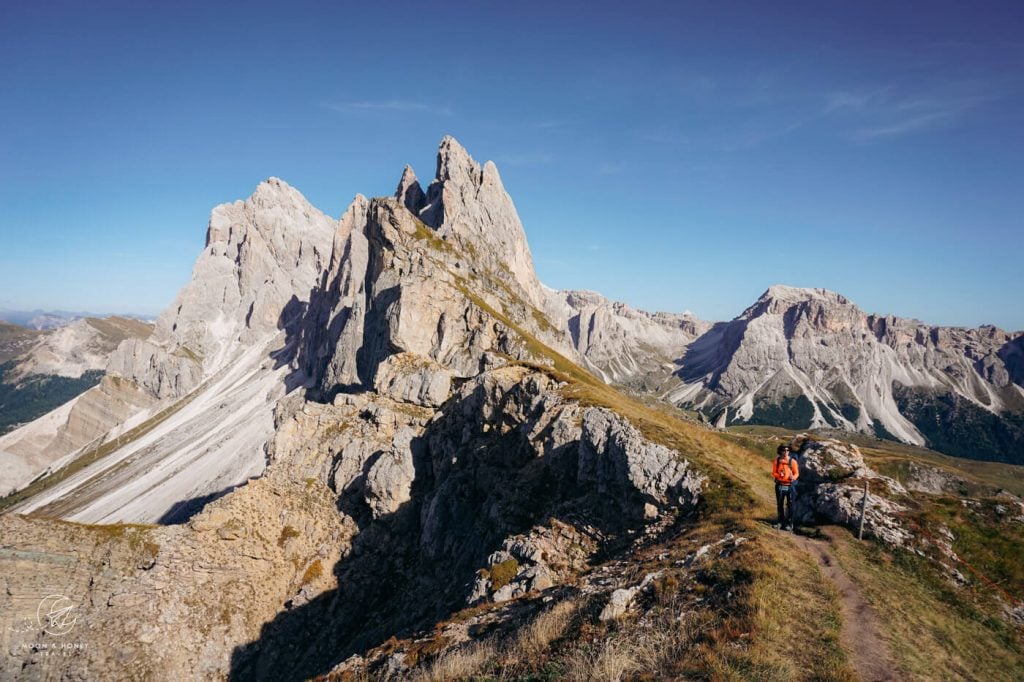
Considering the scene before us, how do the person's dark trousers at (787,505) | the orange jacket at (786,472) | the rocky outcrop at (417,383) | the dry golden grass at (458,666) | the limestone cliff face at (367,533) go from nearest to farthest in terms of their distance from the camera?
1. the dry golden grass at (458,666)
2. the orange jacket at (786,472)
3. the person's dark trousers at (787,505)
4. the limestone cliff face at (367,533)
5. the rocky outcrop at (417,383)

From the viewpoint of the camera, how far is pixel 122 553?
4366 cm

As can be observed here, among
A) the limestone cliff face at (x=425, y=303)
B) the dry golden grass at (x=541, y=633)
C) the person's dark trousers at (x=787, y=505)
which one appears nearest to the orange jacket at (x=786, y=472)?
the person's dark trousers at (x=787, y=505)

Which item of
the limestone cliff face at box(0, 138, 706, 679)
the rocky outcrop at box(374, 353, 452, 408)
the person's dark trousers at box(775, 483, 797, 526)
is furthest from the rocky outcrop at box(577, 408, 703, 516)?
the rocky outcrop at box(374, 353, 452, 408)

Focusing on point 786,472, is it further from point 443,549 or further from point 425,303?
point 425,303

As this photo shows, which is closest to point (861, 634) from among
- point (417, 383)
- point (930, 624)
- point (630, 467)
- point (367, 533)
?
point (930, 624)

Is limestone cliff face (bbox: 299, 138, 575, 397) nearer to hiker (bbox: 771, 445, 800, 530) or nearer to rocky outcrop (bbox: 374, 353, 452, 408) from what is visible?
rocky outcrop (bbox: 374, 353, 452, 408)

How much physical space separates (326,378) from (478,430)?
109 meters

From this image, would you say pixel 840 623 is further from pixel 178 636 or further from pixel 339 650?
pixel 178 636

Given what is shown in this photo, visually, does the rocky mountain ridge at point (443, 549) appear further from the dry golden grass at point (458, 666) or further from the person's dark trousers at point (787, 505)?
the person's dark trousers at point (787, 505)

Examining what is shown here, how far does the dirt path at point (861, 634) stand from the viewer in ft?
38.2

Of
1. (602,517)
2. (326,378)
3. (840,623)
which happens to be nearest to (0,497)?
(326,378)

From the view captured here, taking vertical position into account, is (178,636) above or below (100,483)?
above

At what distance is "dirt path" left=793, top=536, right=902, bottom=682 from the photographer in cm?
1166

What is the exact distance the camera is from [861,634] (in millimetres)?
13258
